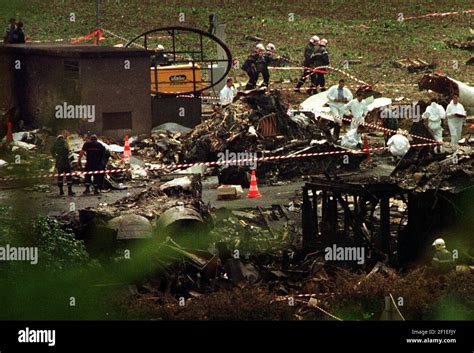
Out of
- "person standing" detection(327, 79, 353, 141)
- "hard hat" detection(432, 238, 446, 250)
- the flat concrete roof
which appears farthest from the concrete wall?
"hard hat" detection(432, 238, 446, 250)

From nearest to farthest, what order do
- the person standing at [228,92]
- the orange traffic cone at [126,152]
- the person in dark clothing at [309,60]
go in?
the orange traffic cone at [126,152] → the person standing at [228,92] → the person in dark clothing at [309,60]

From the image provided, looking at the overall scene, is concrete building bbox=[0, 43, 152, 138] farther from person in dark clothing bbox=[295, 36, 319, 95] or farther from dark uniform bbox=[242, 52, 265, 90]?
person in dark clothing bbox=[295, 36, 319, 95]

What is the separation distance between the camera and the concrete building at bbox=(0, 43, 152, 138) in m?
34.2

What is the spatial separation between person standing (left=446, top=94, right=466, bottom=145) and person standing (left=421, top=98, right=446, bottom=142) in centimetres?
23

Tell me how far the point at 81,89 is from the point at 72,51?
965 mm

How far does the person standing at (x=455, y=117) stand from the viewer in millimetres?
33819

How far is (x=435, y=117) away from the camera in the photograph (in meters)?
33.4

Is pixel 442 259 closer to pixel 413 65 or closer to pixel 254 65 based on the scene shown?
pixel 254 65

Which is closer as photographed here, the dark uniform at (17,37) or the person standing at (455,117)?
the person standing at (455,117)

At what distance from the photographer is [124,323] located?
18734 mm

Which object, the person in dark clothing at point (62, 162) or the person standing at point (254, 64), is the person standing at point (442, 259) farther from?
the person standing at point (254, 64)

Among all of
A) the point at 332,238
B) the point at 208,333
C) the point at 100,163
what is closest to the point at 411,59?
the point at 100,163

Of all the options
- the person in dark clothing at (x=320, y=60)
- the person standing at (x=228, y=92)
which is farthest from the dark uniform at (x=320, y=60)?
the person standing at (x=228, y=92)

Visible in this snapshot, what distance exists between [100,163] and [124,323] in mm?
11229
